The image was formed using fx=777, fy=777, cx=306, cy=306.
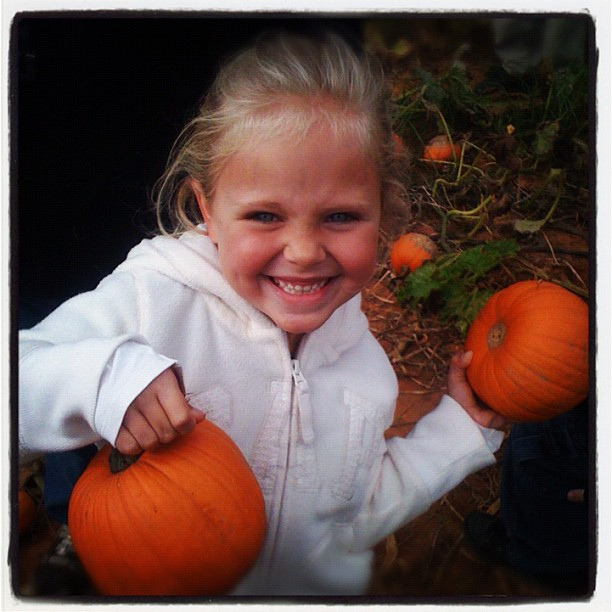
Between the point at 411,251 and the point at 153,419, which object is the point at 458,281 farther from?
the point at 153,419

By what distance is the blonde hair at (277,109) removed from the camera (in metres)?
1.63

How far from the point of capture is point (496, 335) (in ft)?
6.05

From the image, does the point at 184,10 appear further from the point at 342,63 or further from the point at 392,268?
the point at 392,268

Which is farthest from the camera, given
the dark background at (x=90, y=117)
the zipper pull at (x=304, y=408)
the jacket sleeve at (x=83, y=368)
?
the zipper pull at (x=304, y=408)

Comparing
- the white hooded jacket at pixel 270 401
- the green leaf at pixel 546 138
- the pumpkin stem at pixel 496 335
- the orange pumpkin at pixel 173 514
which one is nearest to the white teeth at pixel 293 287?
the white hooded jacket at pixel 270 401

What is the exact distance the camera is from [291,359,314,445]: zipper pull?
1.80 metres

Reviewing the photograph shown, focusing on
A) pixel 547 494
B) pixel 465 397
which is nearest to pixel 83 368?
pixel 465 397

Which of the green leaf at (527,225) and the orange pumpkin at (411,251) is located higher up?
the green leaf at (527,225)

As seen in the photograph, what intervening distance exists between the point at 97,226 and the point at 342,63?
0.65 m

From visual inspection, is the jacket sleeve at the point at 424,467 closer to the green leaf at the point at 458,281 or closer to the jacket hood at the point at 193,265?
the green leaf at the point at 458,281

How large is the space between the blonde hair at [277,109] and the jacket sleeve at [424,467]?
550 millimetres

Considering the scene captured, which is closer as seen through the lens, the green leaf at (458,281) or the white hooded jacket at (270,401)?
the white hooded jacket at (270,401)

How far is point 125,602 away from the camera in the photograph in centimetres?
176

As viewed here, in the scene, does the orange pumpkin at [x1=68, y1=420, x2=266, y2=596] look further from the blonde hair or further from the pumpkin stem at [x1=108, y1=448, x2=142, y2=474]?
the blonde hair
